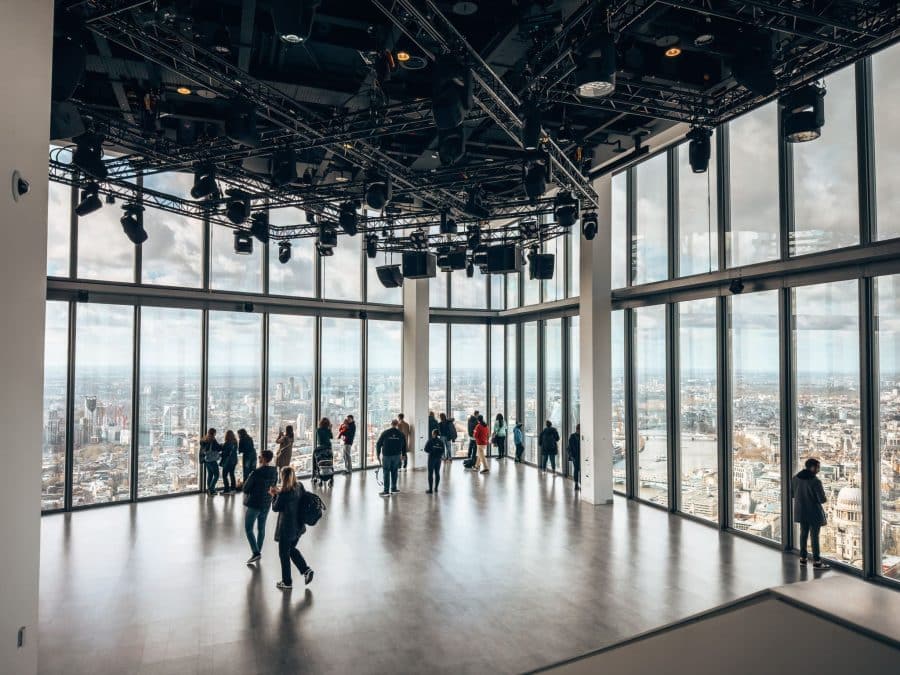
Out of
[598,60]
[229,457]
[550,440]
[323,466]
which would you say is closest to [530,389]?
[550,440]

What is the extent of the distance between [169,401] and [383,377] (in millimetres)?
5113

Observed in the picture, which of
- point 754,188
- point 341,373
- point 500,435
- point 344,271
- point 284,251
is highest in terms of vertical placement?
point 754,188

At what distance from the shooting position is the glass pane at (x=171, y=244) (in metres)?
11.3

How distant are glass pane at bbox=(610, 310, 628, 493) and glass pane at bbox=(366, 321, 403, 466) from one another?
19.0 feet

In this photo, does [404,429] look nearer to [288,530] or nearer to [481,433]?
[481,433]

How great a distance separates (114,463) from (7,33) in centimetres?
948

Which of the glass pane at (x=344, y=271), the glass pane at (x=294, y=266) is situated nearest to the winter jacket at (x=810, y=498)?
the glass pane at (x=344, y=271)

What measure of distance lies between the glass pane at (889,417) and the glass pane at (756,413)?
143 centimetres

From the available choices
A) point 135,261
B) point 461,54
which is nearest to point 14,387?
point 461,54

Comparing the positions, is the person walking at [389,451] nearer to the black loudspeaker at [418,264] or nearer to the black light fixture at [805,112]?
the black loudspeaker at [418,264]

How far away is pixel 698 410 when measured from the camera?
966 centimetres

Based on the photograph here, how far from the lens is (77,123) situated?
5.50 meters

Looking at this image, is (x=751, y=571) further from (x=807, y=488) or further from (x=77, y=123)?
(x=77, y=123)

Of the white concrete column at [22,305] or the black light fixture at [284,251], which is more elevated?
the black light fixture at [284,251]
